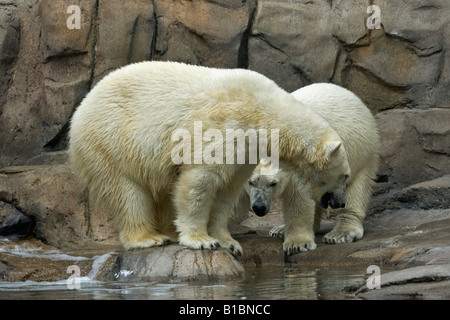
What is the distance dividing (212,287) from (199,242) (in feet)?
2.96

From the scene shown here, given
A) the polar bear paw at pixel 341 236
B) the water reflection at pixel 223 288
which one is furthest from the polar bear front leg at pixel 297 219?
the water reflection at pixel 223 288

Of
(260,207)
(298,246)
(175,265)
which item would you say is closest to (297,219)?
(298,246)

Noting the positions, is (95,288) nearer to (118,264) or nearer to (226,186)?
(118,264)

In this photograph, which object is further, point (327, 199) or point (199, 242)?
point (327, 199)

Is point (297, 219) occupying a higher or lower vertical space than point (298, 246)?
higher

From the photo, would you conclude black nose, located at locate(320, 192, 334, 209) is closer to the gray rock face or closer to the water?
the water

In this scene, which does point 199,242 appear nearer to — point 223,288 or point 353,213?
point 223,288

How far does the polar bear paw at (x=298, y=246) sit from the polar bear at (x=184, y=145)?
37.8 inches

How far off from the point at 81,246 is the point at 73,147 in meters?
2.21

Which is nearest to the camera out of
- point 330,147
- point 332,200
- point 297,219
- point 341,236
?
point 330,147

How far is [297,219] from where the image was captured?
325 inches

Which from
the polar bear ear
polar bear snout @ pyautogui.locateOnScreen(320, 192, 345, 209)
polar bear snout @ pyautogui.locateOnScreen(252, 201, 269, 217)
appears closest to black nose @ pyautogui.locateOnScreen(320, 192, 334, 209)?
polar bear snout @ pyautogui.locateOnScreen(320, 192, 345, 209)

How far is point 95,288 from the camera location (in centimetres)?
621

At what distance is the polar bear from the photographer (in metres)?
6.80
